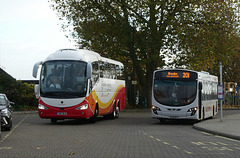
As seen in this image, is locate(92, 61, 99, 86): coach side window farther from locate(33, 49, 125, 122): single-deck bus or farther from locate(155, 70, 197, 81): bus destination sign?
locate(155, 70, 197, 81): bus destination sign

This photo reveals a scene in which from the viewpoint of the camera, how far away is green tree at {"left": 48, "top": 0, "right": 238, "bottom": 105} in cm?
4281

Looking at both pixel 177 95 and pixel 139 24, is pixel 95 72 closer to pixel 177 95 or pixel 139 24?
pixel 177 95

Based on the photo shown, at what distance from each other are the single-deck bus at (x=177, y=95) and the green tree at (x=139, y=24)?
15.8 meters

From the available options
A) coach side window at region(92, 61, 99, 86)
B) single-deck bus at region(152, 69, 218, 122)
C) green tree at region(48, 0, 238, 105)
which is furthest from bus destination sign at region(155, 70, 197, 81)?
green tree at region(48, 0, 238, 105)

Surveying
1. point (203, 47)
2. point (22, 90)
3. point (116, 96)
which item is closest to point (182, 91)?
point (116, 96)

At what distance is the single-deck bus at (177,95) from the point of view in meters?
25.8

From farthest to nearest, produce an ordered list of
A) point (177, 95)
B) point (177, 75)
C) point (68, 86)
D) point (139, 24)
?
point (139, 24) → point (177, 75) → point (177, 95) → point (68, 86)

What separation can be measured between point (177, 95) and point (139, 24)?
734 inches

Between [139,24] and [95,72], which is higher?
[139,24]

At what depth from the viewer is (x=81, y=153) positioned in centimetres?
1273

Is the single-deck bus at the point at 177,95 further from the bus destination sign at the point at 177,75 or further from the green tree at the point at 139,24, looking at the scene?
the green tree at the point at 139,24

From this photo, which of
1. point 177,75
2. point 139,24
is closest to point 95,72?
point 177,75

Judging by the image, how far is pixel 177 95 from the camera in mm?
26062

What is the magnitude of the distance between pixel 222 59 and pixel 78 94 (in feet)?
Result: 78.4
